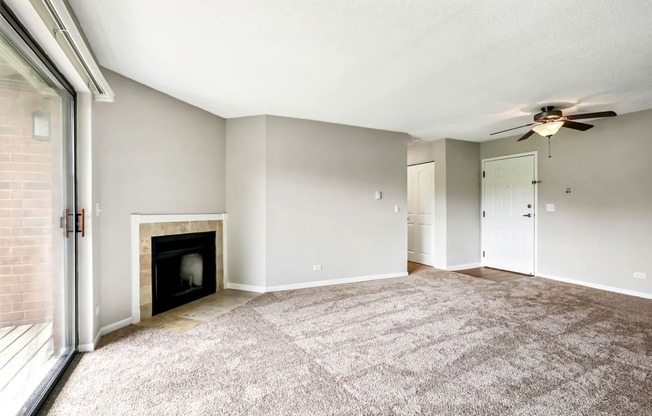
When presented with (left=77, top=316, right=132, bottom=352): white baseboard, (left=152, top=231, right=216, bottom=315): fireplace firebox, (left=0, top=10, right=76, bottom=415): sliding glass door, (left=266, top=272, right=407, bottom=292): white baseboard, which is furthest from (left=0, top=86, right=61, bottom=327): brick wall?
(left=266, top=272, right=407, bottom=292): white baseboard

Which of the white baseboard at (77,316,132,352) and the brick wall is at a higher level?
the brick wall

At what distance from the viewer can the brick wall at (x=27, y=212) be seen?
64.7 inches

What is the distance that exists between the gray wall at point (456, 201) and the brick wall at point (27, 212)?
210 inches

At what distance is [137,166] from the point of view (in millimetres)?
3078

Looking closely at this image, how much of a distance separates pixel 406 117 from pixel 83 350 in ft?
14.1

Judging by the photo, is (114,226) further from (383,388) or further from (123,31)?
(383,388)

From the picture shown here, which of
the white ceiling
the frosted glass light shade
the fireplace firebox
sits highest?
the white ceiling

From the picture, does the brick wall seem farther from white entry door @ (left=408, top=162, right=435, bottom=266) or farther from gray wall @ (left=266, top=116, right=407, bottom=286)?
white entry door @ (left=408, top=162, right=435, bottom=266)

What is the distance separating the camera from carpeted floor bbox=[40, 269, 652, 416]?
5.92 feet

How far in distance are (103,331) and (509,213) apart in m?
6.01

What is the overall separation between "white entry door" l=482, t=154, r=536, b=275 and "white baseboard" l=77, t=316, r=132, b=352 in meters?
5.77

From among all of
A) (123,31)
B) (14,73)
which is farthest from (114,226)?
(123,31)

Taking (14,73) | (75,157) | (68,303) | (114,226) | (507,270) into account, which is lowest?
(507,270)

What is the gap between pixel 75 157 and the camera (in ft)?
7.91
